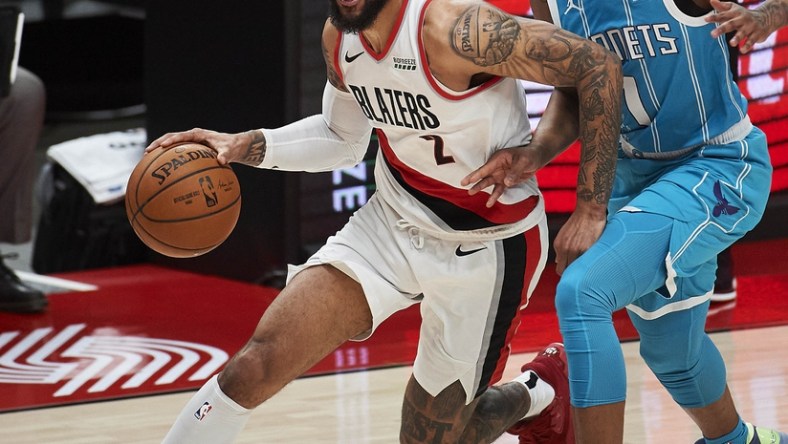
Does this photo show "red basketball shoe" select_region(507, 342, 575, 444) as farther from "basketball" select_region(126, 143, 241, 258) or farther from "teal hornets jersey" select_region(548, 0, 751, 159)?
"basketball" select_region(126, 143, 241, 258)

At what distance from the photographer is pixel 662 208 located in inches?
143

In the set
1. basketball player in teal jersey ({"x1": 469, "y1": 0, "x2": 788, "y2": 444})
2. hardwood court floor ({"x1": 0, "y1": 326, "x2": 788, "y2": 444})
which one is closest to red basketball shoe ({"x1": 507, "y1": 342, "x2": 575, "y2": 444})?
hardwood court floor ({"x1": 0, "y1": 326, "x2": 788, "y2": 444})

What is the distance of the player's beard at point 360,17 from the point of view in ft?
11.8

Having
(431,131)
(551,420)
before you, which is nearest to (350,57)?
(431,131)

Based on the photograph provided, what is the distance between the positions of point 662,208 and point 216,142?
1.26 meters

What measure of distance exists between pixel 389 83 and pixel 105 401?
8.01 ft

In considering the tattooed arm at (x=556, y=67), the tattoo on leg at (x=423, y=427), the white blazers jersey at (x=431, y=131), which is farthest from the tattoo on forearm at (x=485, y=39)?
the tattoo on leg at (x=423, y=427)

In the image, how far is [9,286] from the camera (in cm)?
721

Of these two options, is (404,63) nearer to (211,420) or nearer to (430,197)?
(430,197)

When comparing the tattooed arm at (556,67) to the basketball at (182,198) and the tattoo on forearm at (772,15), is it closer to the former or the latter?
the tattoo on forearm at (772,15)

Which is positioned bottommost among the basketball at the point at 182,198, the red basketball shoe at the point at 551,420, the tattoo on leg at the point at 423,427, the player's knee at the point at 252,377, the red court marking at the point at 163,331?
the red court marking at the point at 163,331

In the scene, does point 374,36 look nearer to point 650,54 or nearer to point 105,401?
point 650,54

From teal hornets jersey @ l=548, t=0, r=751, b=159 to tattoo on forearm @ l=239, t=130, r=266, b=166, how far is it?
957 millimetres

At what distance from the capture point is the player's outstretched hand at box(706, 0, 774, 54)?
3590 millimetres
